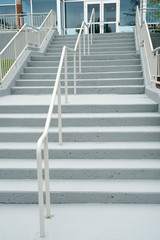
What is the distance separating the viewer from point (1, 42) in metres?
11.9

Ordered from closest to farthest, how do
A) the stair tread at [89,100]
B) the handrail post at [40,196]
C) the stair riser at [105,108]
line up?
the handrail post at [40,196] → the stair riser at [105,108] → the stair tread at [89,100]

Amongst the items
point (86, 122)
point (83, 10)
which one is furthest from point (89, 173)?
point (83, 10)

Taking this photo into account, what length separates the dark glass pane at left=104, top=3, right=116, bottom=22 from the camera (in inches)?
573

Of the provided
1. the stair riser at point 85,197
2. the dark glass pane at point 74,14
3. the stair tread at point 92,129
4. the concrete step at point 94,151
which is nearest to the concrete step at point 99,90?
the stair tread at point 92,129

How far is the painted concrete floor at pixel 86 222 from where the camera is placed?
2.60 m

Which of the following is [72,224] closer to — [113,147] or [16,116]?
[113,147]

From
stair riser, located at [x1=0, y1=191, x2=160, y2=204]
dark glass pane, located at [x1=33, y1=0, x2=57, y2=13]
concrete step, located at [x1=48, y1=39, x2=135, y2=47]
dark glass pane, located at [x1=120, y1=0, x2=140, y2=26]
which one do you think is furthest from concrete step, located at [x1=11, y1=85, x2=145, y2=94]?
dark glass pane, located at [x1=33, y1=0, x2=57, y2=13]

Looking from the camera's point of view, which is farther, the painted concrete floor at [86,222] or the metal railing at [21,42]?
the metal railing at [21,42]

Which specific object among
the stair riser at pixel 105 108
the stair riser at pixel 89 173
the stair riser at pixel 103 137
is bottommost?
the stair riser at pixel 89 173

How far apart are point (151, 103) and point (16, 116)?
8.32 feet

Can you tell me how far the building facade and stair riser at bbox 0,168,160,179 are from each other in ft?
41.0

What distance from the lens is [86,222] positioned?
2.79 m

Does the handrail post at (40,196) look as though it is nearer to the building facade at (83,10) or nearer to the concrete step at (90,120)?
the concrete step at (90,120)

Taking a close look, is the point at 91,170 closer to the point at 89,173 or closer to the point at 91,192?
the point at 89,173
